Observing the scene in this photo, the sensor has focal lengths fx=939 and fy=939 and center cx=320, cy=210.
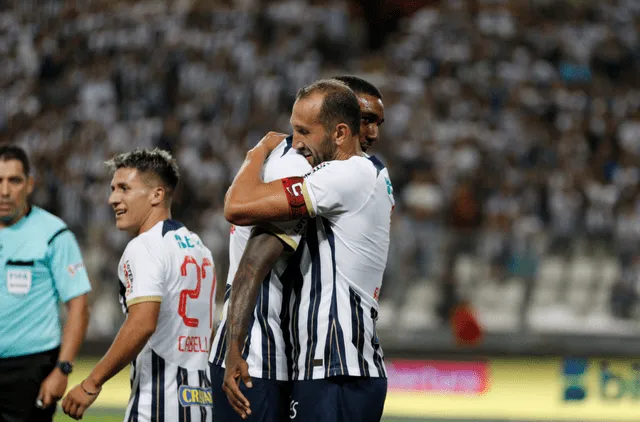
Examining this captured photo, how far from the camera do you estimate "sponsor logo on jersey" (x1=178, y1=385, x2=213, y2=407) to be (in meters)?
4.47

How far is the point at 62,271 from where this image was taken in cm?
570

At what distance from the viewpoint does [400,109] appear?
15062mm

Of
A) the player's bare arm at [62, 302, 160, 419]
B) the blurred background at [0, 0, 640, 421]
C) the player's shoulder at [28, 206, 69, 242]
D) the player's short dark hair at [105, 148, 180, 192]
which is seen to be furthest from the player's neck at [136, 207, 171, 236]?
the blurred background at [0, 0, 640, 421]

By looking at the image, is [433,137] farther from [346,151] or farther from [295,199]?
[295,199]

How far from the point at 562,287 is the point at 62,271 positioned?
679cm

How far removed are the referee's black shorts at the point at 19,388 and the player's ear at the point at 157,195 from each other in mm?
1604

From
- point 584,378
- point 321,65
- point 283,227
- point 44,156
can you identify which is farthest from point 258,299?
point 321,65

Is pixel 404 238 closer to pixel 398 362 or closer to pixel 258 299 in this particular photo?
pixel 398 362

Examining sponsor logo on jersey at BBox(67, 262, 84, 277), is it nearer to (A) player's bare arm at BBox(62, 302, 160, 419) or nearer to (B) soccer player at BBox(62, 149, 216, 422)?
(B) soccer player at BBox(62, 149, 216, 422)

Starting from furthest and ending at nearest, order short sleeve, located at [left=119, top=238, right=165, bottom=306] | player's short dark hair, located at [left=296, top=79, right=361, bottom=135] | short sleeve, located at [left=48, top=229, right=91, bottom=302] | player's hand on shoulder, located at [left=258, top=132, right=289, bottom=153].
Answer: short sleeve, located at [left=48, top=229, right=91, bottom=302], short sleeve, located at [left=119, top=238, right=165, bottom=306], player's hand on shoulder, located at [left=258, top=132, right=289, bottom=153], player's short dark hair, located at [left=296, top=79, right=361, bottom=135]

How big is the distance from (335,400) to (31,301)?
2678mm

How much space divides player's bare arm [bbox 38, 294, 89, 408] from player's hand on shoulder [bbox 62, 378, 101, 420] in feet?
4.00

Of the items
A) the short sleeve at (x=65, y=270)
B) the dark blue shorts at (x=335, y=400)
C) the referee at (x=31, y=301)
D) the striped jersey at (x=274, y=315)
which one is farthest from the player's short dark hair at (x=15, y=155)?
the dark blue shorts at (x=335, y=400)

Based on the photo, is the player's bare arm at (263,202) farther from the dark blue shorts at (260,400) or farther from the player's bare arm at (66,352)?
the player's bare arm at (66,352)
